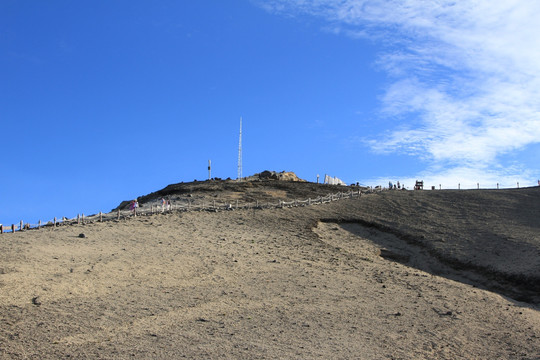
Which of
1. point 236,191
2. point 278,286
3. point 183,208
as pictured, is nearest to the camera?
point 278,286

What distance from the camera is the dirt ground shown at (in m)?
18.8

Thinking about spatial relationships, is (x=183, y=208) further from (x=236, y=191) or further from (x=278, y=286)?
(x=278, y=286)

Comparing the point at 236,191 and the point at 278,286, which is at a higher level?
the point at 236,191

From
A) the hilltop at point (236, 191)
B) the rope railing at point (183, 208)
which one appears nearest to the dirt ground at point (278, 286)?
the rope railing at point (183, 208)

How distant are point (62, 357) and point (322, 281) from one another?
14547mm

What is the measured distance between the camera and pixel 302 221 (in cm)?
4150

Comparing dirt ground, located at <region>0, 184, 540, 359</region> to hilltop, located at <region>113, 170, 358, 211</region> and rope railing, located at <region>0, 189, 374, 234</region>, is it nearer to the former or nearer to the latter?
rope railing, located at <region>0, 189, 374, 234</region>

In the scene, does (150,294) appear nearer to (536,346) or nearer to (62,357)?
(62,357)

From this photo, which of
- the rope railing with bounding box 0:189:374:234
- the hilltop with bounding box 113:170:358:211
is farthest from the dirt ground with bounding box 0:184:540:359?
the hilltop with bounding box 113:170:358:211

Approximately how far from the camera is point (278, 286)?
26.2 meters

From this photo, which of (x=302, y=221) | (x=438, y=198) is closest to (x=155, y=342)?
(x=302, y=221)

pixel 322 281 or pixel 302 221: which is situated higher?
pixel 302 221

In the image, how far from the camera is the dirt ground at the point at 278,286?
1880 centimetres

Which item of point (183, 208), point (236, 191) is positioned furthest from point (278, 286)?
point (236, 191)
